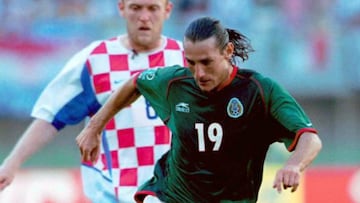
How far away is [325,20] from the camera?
1736cm

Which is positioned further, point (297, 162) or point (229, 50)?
point (229, 50)

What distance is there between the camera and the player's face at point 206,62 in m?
5.54

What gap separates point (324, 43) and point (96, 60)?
10510 mm

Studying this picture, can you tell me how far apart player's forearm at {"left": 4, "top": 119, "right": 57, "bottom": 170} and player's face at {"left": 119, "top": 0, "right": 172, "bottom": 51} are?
803 millimetres

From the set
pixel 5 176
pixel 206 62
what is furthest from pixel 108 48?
pixel 206 62

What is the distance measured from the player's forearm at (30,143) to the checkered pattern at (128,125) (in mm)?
378

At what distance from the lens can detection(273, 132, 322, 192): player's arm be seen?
5078 millimetres

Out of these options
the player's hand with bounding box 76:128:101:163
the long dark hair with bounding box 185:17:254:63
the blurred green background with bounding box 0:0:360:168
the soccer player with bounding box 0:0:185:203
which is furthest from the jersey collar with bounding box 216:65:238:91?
the blurred green background with bounding box 0:0:360:168

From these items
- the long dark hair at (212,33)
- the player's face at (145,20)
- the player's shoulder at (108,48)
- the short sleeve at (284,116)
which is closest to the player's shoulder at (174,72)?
the long dark hair at (212,33)

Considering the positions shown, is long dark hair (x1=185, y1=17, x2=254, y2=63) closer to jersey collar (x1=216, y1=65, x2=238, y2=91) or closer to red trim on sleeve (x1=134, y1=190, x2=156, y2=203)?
jersey collar (x1=216, y1=65, x2=238, y2=91)

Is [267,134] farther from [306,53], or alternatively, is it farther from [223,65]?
[306,53]

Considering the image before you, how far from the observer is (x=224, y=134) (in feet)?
18.9

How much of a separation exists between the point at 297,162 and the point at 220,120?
642 mm

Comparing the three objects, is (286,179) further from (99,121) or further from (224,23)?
(224,23)
